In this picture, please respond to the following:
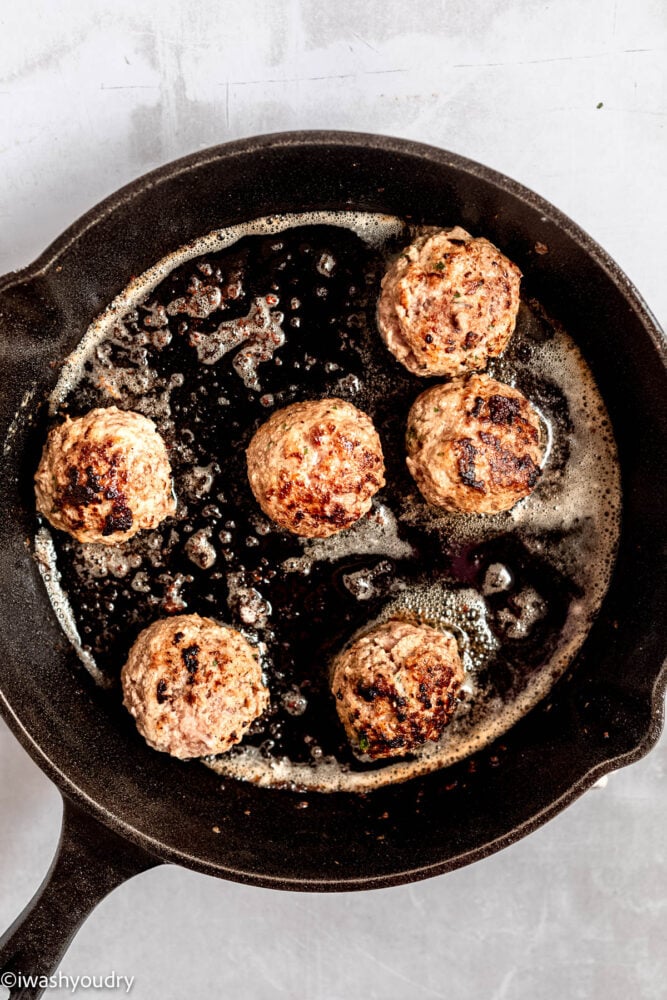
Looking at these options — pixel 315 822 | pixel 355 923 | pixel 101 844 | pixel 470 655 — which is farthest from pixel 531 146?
pixel 355 923

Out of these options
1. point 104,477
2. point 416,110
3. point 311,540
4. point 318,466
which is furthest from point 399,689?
point 416,110

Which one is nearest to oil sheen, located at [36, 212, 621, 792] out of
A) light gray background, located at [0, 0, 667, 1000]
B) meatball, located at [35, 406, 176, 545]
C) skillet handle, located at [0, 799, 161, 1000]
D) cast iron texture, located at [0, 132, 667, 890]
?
cast iron texture, located at [0, 132, 667, 890]

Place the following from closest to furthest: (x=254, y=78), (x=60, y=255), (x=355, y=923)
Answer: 1. (x=60, y=255)
2. (x=254, y=78)
3. (x=355, y=923)

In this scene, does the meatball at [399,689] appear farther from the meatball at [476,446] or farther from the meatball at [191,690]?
the meatball at [476,446]

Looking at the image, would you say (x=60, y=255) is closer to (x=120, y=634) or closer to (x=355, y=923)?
(x=120, y=634)

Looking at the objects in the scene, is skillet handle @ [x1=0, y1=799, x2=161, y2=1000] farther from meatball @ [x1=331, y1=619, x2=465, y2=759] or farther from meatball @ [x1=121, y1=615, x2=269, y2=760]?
meatball @ [x1=331, y1=619, x2=465, y2=759]

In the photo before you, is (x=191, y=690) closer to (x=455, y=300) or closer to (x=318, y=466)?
(x=318, y=466)
